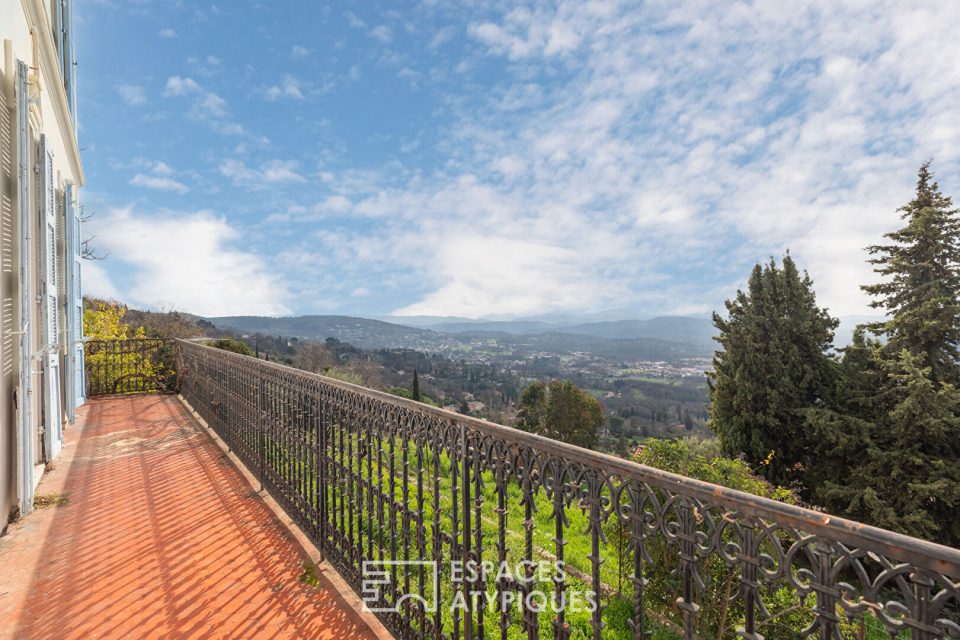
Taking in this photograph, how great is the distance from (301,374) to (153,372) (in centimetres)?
879

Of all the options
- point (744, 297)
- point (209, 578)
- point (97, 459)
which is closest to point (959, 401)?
point (744, 297)

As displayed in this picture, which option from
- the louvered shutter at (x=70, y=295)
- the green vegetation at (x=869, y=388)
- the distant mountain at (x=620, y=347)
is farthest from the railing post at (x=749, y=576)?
the distant mountain at (x=620, y=347)

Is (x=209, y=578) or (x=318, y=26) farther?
(x=318, y=26)

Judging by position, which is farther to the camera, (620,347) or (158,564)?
(620,347)

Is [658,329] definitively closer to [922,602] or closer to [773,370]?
[773,370]

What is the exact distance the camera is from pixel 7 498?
3416mm

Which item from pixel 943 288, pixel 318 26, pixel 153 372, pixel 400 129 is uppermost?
pixel 400 129

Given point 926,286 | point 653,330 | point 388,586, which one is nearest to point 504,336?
point 653,330

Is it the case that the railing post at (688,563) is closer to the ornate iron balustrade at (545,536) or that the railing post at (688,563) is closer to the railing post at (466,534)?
the ornate iron balustrade at (545,536)

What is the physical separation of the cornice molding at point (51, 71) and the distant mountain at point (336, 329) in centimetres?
4477

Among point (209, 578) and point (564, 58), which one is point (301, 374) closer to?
point (209, 578)

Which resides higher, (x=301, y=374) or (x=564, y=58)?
(x=564, y=58)

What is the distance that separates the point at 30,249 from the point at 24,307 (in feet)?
2.23

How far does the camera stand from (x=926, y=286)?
39.7 ft
